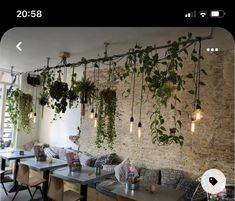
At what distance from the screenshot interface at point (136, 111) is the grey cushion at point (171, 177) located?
2 cm

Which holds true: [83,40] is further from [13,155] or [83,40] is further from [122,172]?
[13,155]

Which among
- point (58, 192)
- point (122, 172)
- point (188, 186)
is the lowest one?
point (58, 192)

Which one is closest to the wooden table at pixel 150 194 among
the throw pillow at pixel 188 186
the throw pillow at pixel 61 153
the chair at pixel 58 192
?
the throw pillow at pixel 188 186

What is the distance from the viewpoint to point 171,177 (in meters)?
4.61

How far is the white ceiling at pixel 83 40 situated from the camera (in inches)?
112

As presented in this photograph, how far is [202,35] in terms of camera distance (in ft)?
9.75

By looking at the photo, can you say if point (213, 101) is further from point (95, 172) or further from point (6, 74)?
point (6, 74)

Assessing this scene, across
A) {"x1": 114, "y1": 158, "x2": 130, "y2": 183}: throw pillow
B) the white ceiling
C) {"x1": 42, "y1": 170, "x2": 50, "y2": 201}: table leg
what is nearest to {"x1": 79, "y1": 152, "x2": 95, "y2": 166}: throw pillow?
{"x1": 42, "y1": 170, "x2": 50, "y2": 201}: table leg

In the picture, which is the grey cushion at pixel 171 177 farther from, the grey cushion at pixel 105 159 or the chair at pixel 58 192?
the chair at pixel 58 192

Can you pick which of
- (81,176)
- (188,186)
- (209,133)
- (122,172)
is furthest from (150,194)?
(209,133)

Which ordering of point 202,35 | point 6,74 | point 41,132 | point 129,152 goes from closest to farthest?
point 202,35
point 129,152
point 6,74
point 41,132

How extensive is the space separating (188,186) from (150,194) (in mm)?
1181
